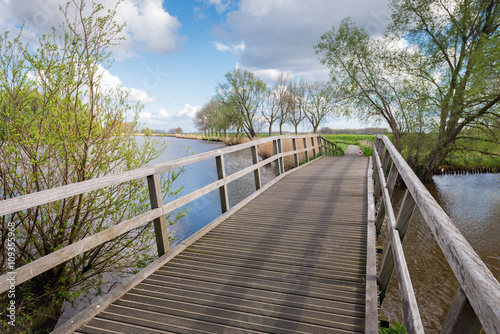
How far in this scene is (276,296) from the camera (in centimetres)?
261

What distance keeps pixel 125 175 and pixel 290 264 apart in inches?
73.6

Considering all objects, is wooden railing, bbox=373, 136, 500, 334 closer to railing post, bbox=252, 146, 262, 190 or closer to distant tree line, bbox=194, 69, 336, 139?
railing post, bbox=252, 146, 262, 190

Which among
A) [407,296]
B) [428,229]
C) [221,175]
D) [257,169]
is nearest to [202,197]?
[257,169]

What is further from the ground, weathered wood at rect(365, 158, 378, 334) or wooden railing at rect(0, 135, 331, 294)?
wooden railing at rect(0, 135, 331, 294)

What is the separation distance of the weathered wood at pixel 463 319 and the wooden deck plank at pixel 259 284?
4.09 feet

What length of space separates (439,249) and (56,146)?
10205 mm

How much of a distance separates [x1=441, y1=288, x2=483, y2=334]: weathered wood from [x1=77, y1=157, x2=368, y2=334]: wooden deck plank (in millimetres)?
1247

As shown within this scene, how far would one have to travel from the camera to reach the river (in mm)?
6566

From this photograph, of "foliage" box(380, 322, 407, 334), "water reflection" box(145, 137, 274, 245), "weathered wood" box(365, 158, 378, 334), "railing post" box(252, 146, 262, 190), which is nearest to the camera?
"weathered wood" box(365, 158, 378, 334)

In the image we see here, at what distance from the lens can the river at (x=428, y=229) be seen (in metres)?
6.57

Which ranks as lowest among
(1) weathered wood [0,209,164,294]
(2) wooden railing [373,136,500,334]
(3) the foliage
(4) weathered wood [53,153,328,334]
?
(3) the foliage

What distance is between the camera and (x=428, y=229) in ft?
36.4

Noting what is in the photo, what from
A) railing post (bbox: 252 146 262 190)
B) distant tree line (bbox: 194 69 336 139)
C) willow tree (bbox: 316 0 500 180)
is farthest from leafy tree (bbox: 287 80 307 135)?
railing post (bbox: 252 146 262 190)

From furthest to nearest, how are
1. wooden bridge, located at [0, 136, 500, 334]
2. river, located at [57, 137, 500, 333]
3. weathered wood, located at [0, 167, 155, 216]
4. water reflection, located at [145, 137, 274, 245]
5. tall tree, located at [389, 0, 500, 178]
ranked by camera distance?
1. tall tree, located at [389, 0, 500, 178]
2. water reflection, located at [145, 137, 274, 245]
3. river, located at [57, 137, 500, 333]
4. weathered wood, located at [0, 167, 155, 216]
5. wooden bridge, located at [0, 136, 500, 334]
